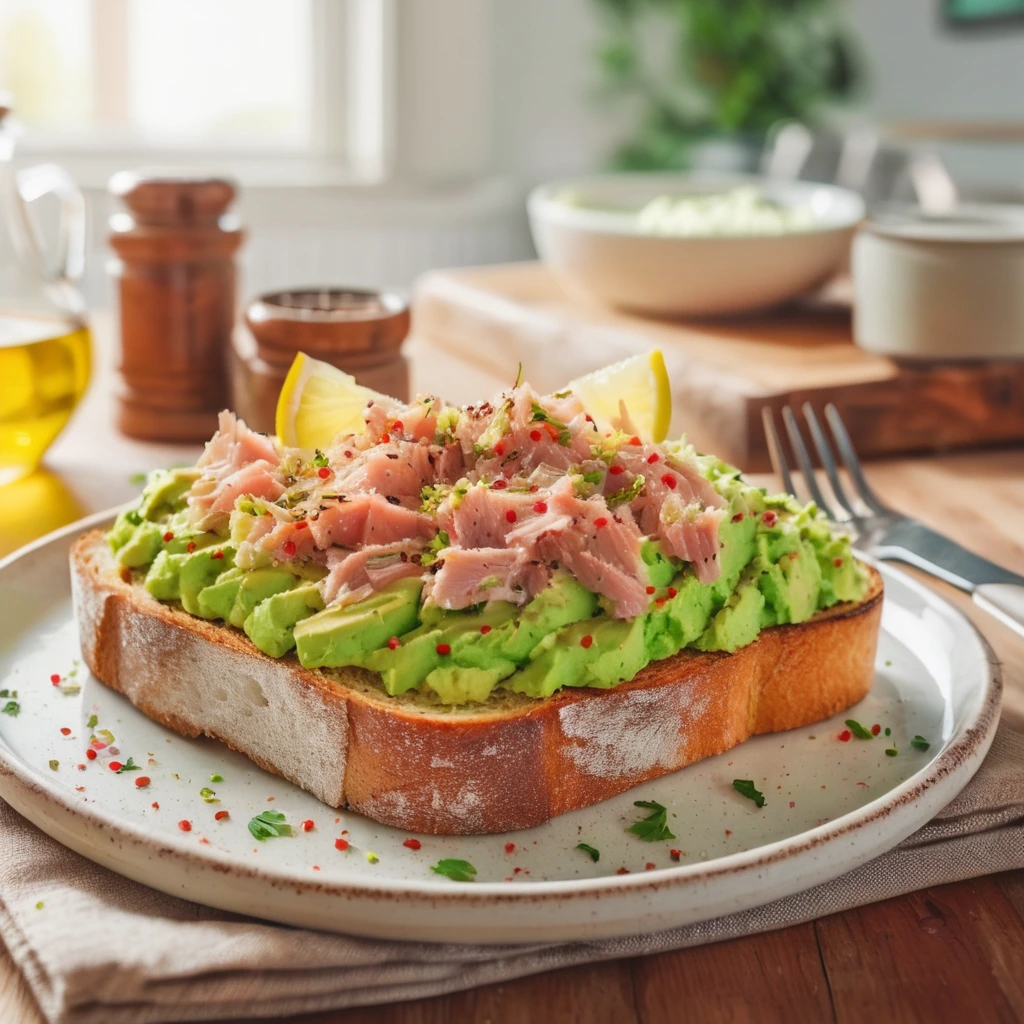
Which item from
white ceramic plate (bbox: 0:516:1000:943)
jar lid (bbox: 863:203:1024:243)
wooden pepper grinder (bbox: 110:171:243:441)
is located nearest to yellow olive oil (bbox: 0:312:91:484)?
wooden pepper grinder (bbox: 110:171:243:441)

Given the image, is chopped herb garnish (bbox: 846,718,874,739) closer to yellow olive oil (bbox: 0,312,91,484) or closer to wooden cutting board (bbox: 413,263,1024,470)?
wooden cutting board (bbox: 413,263,1024,470)

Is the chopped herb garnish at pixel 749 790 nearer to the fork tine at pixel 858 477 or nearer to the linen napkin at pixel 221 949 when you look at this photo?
the linen napkin at pixel 221 949

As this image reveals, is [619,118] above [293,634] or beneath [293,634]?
above

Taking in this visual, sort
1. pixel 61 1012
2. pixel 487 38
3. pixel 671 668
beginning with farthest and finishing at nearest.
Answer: pixel 487 38 < pixel 671 668 < pixel 61 1012

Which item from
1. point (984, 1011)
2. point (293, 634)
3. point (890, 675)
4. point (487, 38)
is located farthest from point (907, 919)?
point (487, 38)

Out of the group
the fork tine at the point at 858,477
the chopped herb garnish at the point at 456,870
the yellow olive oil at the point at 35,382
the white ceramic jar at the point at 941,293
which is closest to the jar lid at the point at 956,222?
the white ceramic jar at the point at 941,293

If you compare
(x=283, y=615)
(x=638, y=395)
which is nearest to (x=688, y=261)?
(x=638, y=395)

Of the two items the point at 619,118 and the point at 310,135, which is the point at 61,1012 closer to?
the point at 310,135

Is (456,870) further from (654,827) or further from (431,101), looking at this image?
(431,101)
